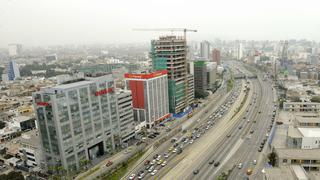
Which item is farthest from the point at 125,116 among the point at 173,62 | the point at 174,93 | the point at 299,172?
the point at 299,172

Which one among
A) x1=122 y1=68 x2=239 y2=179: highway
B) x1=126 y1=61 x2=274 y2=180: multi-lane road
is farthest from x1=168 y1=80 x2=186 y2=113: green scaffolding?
x1=126 y1=61 x2=274 y2=180: multi-lane road

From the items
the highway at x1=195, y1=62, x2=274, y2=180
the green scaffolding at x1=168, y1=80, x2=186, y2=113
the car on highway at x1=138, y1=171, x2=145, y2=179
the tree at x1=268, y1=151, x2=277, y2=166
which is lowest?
the highway at x1=195, y1=62, x2=274, y2=180

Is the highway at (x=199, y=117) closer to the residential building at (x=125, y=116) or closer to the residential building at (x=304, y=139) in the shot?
the residential building at (x=125, y=116)

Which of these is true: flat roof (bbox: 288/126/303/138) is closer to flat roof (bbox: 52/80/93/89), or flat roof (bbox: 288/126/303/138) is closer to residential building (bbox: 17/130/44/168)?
flat roof (bbox: 52/80/93/89)


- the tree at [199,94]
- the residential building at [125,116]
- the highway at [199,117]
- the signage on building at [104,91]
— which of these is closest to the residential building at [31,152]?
the signage on building at [104,91]

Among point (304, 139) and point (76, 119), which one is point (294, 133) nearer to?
point (304, 139)
